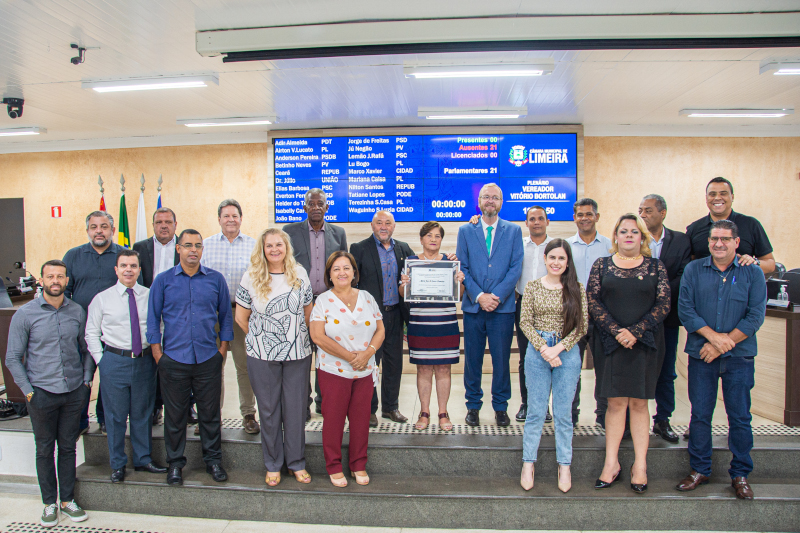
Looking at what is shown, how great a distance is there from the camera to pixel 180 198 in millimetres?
6938

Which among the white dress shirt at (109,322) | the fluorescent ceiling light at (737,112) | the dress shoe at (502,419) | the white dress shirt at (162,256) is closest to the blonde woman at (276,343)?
the white dress shirt at (109,322)

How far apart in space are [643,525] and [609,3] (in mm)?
3390

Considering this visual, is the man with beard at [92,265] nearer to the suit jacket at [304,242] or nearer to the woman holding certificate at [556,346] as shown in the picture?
the suit jacket at [304,242]

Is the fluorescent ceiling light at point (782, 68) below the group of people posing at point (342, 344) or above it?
above

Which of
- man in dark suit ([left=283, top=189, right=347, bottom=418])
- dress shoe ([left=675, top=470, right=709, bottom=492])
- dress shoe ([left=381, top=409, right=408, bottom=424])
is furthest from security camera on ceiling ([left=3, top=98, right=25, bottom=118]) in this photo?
dress shoe ([left=675, top=470, right=709, bottom=492])

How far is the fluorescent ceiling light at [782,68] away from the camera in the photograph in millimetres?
4078

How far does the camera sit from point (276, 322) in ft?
9.22

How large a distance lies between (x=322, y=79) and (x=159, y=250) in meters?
2.32

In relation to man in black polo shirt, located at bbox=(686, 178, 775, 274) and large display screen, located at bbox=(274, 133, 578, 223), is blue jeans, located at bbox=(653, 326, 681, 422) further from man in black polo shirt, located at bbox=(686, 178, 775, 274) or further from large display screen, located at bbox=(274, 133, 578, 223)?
large display screen, located at bbox=(274, 133, 578, 223)

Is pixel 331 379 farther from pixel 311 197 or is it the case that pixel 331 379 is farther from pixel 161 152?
pixel 161 152

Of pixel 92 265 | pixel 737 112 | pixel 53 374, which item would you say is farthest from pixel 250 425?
pixel 737 112

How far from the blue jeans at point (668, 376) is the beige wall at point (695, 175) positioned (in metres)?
3.60

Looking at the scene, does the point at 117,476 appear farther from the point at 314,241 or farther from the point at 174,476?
the point at 314,241

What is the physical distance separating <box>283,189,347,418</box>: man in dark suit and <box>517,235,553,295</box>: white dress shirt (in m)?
1.36
